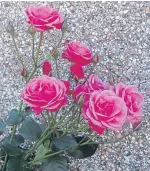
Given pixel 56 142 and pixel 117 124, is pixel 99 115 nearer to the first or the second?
pixel 117 124

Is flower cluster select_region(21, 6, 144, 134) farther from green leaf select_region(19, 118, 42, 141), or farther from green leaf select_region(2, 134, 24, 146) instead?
green leaf select_region(2, 134, 24, 146)

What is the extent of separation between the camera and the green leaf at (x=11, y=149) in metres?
1.23

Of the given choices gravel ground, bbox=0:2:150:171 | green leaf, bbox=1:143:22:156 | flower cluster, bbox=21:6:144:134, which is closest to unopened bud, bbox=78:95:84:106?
flower cluster, bbox=21:6:144:134

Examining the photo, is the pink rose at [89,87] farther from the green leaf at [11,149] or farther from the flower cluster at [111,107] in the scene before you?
the green leaf at [11,149]

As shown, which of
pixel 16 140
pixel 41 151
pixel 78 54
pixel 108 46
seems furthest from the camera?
pixel 108 46

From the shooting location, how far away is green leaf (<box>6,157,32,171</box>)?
1.24 metres

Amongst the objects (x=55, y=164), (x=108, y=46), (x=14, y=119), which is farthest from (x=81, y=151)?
(x=108, y=46)

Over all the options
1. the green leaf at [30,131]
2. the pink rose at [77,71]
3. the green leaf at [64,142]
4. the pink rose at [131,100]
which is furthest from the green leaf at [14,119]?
the pink rose at [131,100]

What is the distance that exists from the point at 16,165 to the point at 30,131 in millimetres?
113

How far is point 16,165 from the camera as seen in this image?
49.0 inches

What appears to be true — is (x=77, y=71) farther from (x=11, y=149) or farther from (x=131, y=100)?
(x=11, y=149)

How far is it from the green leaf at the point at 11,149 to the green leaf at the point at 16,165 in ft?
0.07

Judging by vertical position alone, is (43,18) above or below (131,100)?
above

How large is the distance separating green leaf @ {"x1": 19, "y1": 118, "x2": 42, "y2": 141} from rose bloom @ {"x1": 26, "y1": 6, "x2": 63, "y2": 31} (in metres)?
0.30
